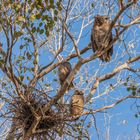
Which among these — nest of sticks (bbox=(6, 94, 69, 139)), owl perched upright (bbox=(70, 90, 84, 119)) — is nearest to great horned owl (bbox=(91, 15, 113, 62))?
owl perched upright (bbox=(70, 90, 84, 119))

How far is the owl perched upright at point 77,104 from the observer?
4852mm

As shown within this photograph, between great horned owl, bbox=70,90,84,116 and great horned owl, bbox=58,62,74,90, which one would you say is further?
great horned owl, bbox=58,62,74,90

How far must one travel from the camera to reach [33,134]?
4809 millimetres

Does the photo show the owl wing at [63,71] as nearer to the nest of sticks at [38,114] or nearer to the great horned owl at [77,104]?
the great horned owl at [77,104]

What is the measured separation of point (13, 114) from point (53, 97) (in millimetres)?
596

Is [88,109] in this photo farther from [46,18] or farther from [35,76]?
[46,18]

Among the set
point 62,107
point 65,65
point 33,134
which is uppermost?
point 65,65

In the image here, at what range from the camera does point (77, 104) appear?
5.07m

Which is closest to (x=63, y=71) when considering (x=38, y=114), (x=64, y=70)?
(x=64, y=70)

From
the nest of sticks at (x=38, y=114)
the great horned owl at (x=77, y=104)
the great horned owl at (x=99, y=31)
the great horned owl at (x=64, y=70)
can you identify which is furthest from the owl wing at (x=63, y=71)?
the nest of sticks at (x=38, y=114)

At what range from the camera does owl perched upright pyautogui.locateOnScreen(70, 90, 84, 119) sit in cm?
485

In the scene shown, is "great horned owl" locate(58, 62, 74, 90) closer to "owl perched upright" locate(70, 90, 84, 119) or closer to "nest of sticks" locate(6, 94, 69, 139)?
"owl perched upright" locate(70, 90, 84, 119)

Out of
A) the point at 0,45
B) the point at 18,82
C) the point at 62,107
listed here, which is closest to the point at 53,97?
the point at 62,107

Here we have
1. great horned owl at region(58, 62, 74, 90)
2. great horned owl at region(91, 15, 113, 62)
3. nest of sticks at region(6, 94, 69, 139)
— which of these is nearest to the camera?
nest of sticks at region(6, 94, 69, 139)
